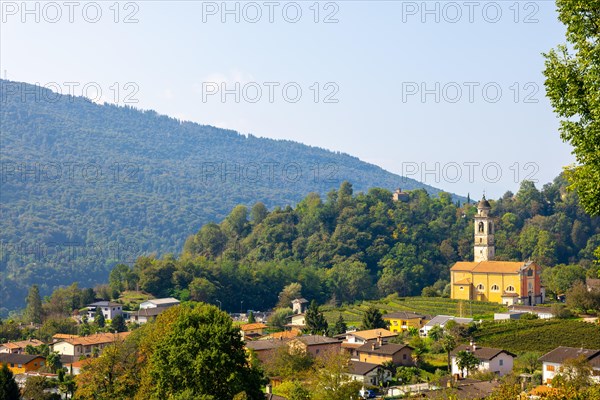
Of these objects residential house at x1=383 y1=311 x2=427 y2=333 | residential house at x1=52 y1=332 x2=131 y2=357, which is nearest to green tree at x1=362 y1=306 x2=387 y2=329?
residential house at x1=383 y1=311 x2=427 y2=333

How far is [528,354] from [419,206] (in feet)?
212

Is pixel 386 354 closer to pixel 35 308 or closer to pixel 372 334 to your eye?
pixel 372 334

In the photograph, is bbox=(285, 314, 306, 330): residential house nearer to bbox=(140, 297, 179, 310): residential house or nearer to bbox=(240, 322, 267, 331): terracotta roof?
bbox=(240, 322, 267, 331): terracotta roof

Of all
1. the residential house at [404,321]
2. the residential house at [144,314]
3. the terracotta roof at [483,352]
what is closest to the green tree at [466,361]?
the terracotta roof at [483,352]

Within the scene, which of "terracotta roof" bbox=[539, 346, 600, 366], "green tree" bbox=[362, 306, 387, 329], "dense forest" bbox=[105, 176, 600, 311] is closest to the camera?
"terracotta roof" bbox=[539, 346, 600, 366]

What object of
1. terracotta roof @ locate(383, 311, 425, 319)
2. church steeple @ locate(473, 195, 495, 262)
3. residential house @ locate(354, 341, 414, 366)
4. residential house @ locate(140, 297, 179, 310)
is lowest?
residential house @ locate(354, 341, 414, 366)

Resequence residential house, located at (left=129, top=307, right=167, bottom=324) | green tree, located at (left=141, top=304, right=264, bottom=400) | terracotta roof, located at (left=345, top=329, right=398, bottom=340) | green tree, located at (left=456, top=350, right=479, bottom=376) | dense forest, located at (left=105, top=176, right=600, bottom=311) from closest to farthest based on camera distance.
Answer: green tree, located at (left=141, top=304, right=264, bottom=400)
green tree, located at (left=456, top=350, right=479, bottom=376)
terracotta roof, located at (left=345, top=329, right=398, bottom=340)
residential house, located at (left=129, top=307, right=167, bottom=324)
dense forest, located at (left=105, top=176, right=600, bottom=311)

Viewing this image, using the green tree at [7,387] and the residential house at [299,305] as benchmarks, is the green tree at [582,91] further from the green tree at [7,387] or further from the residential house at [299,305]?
the residential house at [299,305]

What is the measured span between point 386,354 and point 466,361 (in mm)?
5699

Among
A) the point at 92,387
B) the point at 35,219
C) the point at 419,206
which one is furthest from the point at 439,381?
the point at 35,219

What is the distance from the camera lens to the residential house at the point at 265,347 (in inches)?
2079

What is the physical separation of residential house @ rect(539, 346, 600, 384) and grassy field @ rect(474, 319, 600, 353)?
205 inches

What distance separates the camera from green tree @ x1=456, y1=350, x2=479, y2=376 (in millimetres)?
48594

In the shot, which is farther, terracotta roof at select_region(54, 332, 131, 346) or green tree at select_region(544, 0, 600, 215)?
terracotta roof at select_region(54, 332, 131, 346)
